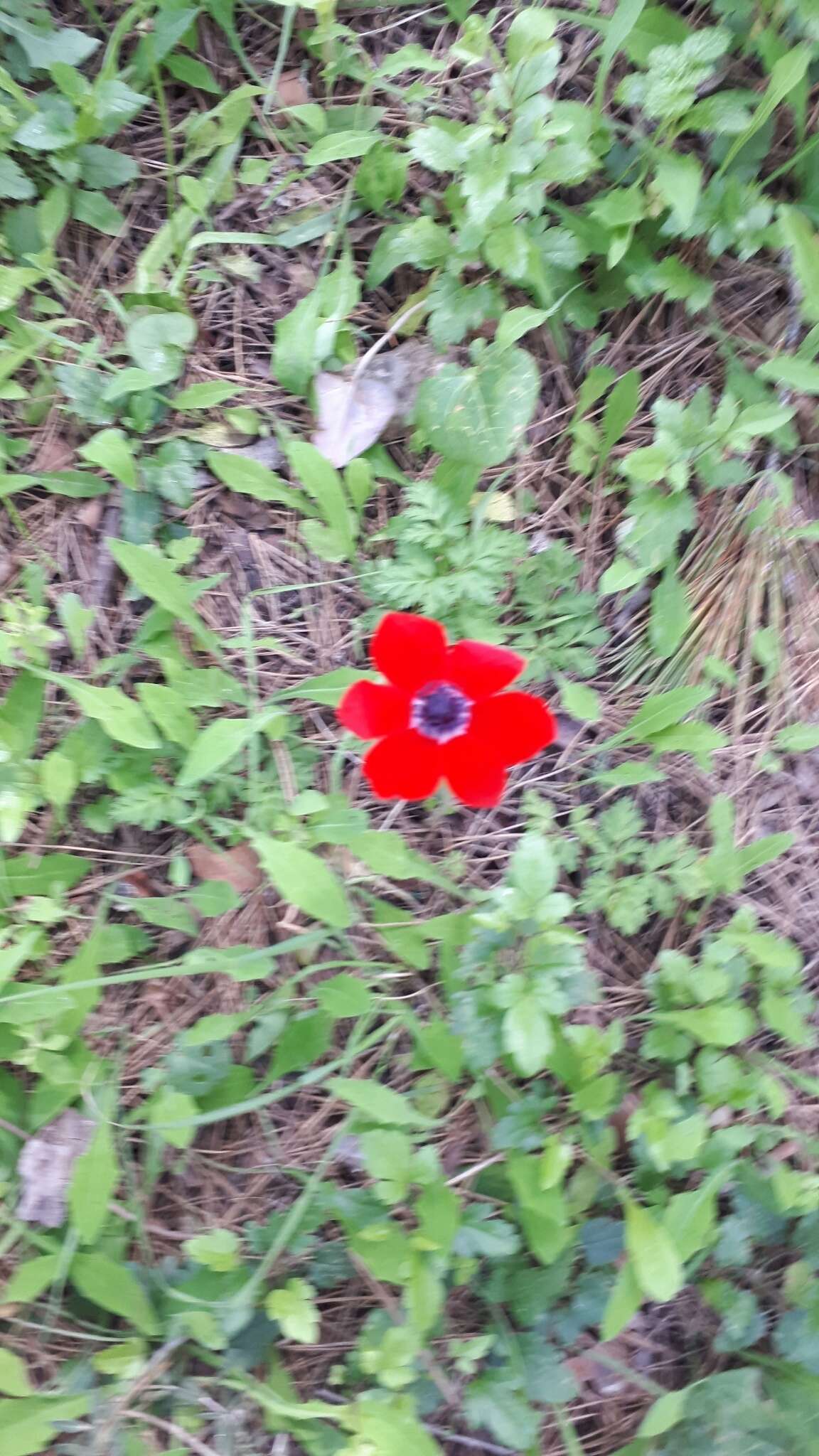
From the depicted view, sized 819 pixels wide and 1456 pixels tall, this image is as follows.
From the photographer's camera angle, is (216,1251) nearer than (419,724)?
No

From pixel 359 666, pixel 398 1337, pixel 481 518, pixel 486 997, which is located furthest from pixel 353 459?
pixel 398 1337

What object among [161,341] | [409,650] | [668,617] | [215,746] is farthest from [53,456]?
[668,617]

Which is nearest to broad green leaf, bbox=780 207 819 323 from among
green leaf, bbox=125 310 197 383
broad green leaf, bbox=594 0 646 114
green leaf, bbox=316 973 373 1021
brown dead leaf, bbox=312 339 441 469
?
broad green leaf, bbox=594 0 646 114

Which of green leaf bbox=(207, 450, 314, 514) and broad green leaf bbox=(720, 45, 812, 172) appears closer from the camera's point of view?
broad green leaf bbox=(720, 45, 812, 172)

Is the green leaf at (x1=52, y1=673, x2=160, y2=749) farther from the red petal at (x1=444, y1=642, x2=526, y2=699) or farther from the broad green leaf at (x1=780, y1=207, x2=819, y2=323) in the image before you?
the broad green leaf at (x1=780, y1=207, x2=819, y2=323)

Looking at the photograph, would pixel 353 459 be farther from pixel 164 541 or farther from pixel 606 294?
pixel 606 294

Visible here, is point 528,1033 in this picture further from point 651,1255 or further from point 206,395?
point 206,395

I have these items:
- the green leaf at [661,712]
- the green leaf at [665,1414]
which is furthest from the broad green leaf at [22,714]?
the green leaf at [665,1414]
